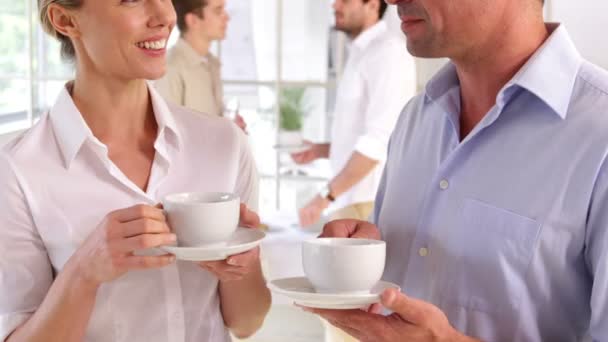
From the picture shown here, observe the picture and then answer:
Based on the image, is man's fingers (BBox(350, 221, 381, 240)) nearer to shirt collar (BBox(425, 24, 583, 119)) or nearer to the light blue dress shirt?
the light blue dress shirt

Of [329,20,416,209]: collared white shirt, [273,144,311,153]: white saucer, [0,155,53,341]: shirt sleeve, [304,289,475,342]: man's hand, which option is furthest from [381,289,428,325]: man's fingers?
[273,144,311,153]: white saucer

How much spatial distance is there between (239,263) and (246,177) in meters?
0.35

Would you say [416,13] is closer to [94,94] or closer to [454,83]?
[454,83]

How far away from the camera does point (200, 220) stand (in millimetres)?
1238

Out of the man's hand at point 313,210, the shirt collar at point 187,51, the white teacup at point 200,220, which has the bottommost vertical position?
the man's hand at point 313,210

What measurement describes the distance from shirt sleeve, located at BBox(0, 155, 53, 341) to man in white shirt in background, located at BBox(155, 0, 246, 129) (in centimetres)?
221

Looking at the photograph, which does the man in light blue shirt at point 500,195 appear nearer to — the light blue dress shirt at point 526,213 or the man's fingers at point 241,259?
the light blue dress shirt at point 526,213

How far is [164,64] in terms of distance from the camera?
149cm

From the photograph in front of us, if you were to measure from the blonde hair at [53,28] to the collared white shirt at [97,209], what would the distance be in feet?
0.38

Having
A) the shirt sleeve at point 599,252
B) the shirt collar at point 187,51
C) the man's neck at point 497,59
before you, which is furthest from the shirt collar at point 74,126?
the shirt collar at point 187,51

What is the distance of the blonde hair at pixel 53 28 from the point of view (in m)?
1.48

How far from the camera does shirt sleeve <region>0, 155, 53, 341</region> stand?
1.38 meters

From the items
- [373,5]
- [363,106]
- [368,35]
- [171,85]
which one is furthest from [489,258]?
[171,85]

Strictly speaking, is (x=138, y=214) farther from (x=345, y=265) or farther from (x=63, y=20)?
(x=63, y=20)
